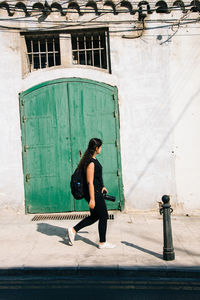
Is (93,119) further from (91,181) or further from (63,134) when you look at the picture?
(91,181)

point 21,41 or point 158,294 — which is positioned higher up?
point 21,41

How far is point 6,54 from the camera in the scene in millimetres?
9516

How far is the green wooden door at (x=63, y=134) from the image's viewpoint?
9.46 metres

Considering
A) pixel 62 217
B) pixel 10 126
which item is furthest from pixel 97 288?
pixel 10 126

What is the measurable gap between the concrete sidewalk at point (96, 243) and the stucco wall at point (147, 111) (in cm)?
64

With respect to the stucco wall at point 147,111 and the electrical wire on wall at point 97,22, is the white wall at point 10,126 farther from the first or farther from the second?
the electrical wire on wall at point 97,22

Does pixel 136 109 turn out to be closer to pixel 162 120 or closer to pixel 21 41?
pixel 162 120

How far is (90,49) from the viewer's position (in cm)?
971

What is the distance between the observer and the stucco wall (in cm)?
944

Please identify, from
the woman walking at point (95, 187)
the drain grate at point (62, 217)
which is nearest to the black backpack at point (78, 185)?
the woman walking at point (95, 187)

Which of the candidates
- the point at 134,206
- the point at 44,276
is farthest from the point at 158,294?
the point at 134,206

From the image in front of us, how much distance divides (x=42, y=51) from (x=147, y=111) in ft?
9.14

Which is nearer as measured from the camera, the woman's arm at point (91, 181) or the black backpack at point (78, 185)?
the woman's arm at point (91, 181)

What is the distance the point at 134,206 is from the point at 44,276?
379cm
